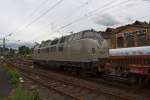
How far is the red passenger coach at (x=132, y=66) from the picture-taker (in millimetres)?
12029

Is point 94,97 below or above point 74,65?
below

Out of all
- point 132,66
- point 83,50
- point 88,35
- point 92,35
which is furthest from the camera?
point 92,35

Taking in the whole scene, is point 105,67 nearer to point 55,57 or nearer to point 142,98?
point 142,98

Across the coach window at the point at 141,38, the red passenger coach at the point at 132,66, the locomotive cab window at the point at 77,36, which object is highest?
the locomotive cab window at the point at 77,36

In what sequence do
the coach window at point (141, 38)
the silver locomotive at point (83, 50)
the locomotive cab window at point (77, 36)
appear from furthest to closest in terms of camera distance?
the locomotive cab window at point (77, 36) < the silver locomotive at point (83, 50) < the coach window at point (141, 38)

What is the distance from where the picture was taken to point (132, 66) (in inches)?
510

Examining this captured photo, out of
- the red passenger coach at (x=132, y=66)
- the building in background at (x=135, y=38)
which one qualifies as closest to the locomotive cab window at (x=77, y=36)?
the red passenger coach at (x=132, y=66)

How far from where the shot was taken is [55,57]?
24.8 metres

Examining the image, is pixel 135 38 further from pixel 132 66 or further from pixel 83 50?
pixel 83 50

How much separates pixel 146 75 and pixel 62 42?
12.3 metres

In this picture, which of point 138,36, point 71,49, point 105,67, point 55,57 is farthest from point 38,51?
point 138,36

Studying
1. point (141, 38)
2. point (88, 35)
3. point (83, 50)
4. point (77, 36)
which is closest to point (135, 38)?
point (141, 38)

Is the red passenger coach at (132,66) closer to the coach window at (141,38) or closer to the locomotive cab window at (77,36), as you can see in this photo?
the coach window at (141,38)

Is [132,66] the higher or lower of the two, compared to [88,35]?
lower
